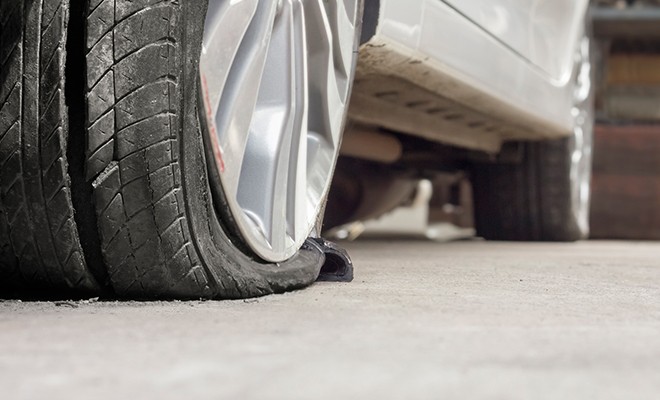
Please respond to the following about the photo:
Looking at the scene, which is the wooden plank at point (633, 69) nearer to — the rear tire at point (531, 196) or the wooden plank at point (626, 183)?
the wooden plank at point (626, 183)

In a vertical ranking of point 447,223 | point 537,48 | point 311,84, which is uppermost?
point 537,48

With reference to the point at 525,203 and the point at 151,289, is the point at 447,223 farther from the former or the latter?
the point at 151,289

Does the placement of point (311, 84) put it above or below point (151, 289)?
above

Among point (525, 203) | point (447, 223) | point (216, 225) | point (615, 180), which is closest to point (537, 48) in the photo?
point (525, 203)

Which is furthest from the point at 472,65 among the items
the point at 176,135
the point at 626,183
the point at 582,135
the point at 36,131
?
the point at 626,183

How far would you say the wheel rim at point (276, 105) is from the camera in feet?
3.54

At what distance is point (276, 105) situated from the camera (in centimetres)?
121

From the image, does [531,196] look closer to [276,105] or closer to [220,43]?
[276,105]

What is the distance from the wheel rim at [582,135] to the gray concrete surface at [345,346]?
73.5 inches

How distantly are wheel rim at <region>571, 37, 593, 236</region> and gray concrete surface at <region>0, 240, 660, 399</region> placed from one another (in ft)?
6.13

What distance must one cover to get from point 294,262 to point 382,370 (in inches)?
23.0

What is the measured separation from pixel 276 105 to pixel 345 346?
0.53 m

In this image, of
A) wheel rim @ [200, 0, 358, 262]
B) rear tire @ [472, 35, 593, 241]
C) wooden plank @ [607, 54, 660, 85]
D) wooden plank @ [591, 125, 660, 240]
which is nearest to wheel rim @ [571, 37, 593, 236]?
rear tire @ [472, 35, 593, 241]

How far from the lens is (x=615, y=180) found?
14.6ft
